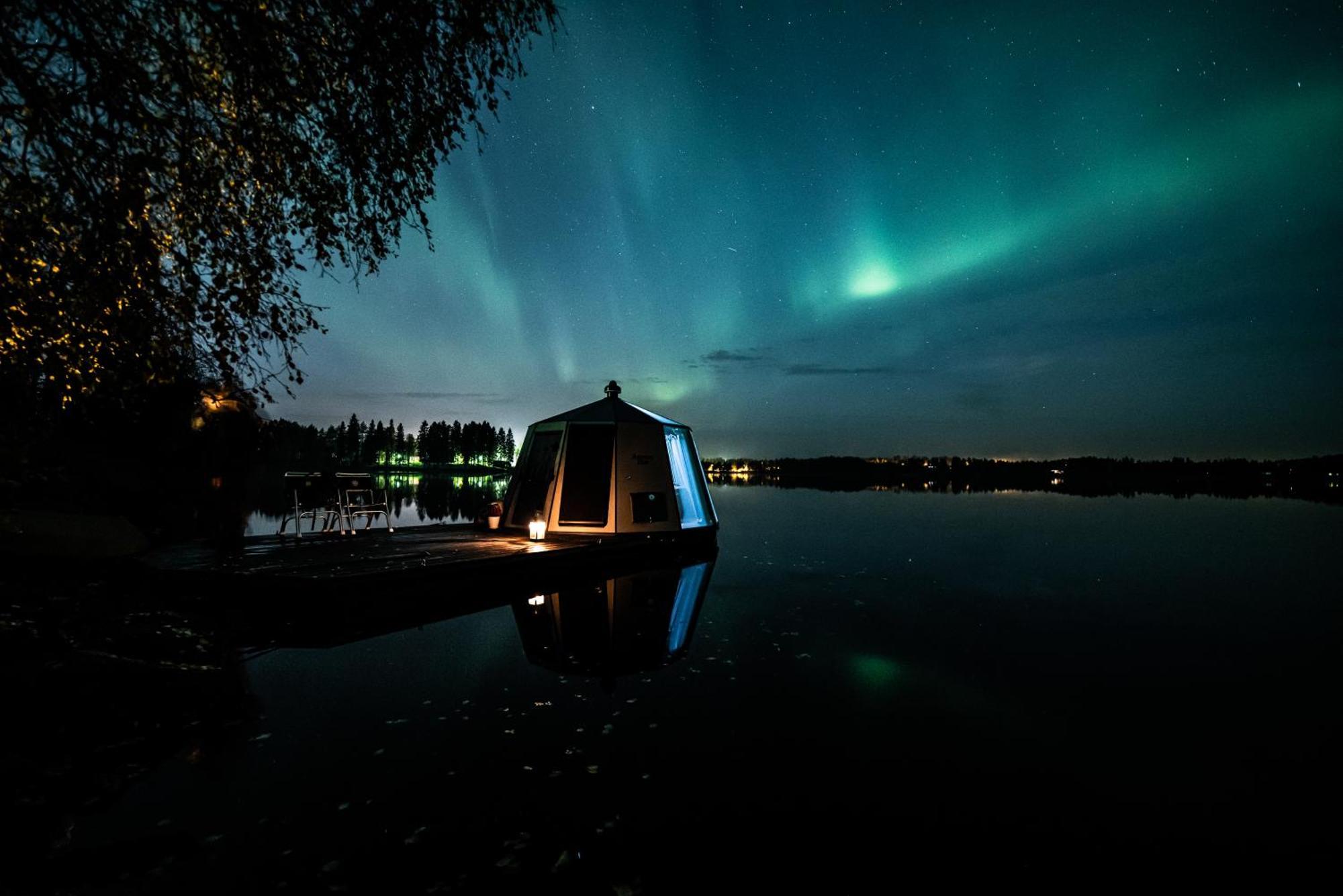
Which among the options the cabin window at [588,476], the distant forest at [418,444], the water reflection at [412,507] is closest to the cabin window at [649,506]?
the cabin window at [588,476]

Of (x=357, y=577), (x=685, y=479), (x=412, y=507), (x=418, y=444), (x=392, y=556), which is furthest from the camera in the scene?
(x=418, y=444)

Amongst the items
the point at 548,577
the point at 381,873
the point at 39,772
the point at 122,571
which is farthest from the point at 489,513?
the point at 381,873

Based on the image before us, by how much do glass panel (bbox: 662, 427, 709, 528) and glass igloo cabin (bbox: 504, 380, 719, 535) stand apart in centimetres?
5

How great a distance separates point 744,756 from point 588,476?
32.2 feet

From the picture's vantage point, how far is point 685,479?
49.5 ft

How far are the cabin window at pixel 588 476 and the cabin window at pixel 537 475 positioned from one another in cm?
38

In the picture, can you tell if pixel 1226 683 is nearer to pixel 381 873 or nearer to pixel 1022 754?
pixel 1022 754

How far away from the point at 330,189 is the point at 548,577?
8122 millimetres

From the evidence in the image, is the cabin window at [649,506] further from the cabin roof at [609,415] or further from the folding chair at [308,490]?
the folding chair at [308,490]

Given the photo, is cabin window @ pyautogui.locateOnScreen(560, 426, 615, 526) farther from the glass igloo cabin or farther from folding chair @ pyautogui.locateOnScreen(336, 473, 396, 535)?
folding chair @ pyautogui.locateOnScreen(336, 473, 396, 535)

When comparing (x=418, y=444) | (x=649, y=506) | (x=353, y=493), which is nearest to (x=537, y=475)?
(x=649, y=506)

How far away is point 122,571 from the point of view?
30.0 ft

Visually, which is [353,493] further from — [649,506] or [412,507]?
[412,507]

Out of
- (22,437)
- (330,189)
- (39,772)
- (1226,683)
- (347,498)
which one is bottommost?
(1226,683)
